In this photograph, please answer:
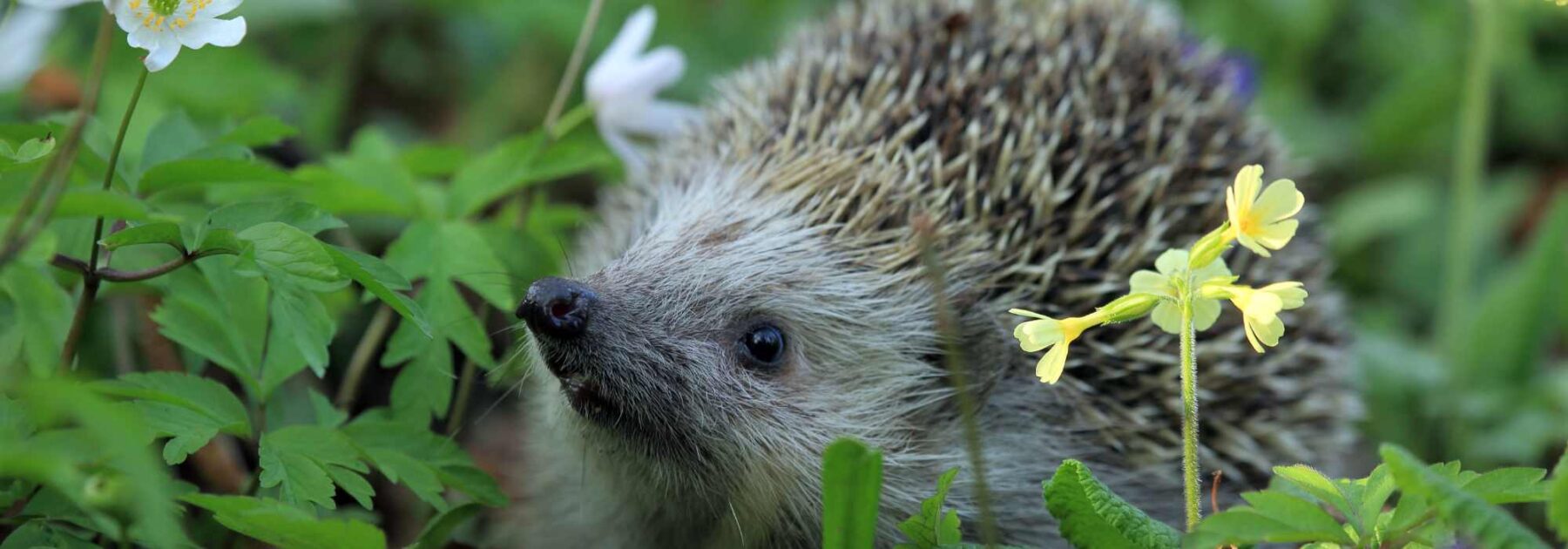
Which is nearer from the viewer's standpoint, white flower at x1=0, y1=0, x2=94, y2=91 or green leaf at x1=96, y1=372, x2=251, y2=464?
green leaf at x1=96, y1=372, x2=251, y2=464

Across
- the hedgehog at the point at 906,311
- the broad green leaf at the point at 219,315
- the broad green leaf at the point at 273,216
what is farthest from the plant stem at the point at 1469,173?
the broad green leaf at the point at 219,315

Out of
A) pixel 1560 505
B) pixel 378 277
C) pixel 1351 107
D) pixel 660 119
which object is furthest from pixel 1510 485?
pixel 1351 107

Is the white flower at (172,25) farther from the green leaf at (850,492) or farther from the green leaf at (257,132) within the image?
the green leaf at (850,492)

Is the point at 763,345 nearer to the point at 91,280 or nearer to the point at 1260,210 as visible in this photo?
the point at 1260,210

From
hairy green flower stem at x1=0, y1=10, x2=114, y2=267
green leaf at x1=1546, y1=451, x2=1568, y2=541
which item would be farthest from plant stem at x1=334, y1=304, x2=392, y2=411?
green leaf at x1=1546, y1=451, x2=1568, y2=541

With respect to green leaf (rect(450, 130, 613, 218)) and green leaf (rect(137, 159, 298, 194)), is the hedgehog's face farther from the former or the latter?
green leaf (rect(137, 159, 298, 194))

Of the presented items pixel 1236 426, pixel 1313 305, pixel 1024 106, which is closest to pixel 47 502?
pixel 1024 106
